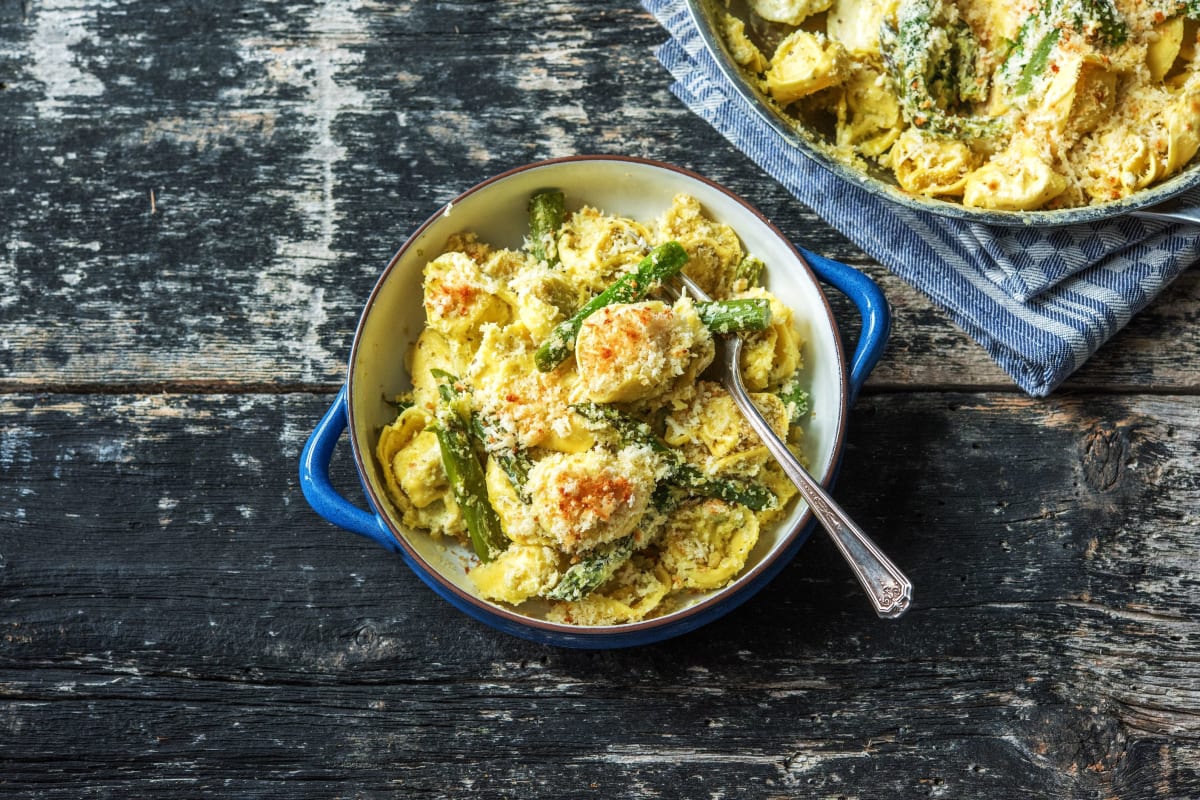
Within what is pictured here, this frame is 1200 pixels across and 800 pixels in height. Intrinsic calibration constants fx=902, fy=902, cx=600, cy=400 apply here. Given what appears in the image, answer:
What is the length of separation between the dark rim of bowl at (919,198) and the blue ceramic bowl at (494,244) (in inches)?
6.8

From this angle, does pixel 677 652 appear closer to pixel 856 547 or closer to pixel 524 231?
pixel 856 547

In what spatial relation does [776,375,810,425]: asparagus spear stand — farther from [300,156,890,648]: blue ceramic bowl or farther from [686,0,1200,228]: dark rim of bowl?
[686,0,1200,228]: dark rim of bowl

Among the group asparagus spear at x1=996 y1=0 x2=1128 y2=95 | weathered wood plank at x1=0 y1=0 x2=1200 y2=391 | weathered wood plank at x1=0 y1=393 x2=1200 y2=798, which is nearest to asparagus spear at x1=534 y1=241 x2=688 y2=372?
weathered wood plank at x1=0 y1=0 x2=1200 y2=391

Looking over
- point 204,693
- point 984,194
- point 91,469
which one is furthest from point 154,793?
point 984,194

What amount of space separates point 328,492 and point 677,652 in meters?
0.78

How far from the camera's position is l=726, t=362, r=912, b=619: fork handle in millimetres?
1489

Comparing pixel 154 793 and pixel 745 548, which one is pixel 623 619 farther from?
pixel 154 793

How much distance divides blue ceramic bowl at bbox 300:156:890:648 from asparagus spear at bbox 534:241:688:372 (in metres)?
0.18

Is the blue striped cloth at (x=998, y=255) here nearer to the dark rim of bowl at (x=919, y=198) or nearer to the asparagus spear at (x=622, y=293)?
the dark rim of bowl at (x=919, y=198)

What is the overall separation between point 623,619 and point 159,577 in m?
1.05

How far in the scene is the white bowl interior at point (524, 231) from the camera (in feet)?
5.40

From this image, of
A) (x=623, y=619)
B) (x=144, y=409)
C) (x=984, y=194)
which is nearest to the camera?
(x=623, y=619)

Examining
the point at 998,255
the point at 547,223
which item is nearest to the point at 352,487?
the point at 547,223

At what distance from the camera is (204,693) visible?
190cm
